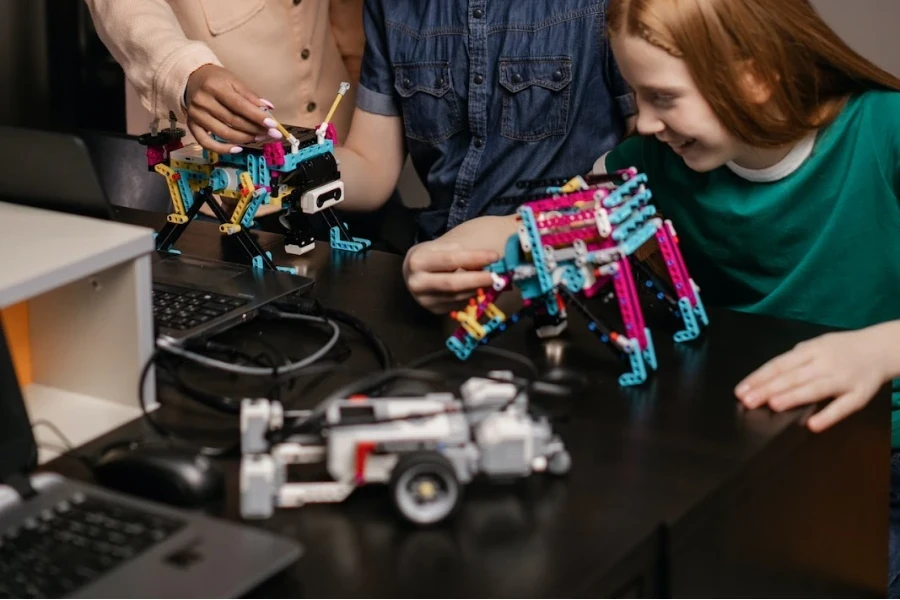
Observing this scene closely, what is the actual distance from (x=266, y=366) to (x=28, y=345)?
213 millimetres

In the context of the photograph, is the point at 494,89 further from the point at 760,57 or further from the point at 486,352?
the point at 486,352

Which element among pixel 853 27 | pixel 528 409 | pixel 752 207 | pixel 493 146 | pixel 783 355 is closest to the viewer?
pixel 528 409

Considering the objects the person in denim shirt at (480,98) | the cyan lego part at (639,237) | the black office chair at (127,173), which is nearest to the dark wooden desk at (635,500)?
the cyan lego part at (639,237)

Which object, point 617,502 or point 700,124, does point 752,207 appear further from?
point 617,502

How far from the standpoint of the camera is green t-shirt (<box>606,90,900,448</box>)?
1.28 m

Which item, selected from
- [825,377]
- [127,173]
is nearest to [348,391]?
[825,377]

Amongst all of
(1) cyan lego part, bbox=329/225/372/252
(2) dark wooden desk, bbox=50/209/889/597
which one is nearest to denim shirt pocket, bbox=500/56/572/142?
(1) cyan lego part, bbox=329/225/372/252

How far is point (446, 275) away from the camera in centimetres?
110

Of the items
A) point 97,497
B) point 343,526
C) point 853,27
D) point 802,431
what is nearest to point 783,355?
point 802,431

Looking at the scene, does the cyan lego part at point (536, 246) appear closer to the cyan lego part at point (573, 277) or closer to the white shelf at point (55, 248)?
the cyan lego part at point (573, 277)

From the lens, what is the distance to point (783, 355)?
0.99 m

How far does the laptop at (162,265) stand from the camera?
0.98m

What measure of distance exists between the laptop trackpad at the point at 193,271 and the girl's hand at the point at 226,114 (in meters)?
0.12

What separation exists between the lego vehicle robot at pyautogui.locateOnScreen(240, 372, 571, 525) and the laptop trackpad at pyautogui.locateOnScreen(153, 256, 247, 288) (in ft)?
1.37
